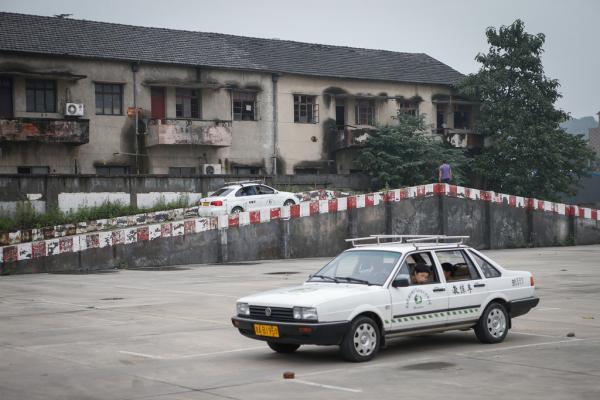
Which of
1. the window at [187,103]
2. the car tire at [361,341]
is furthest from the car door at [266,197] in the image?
the car tire at [361,341]

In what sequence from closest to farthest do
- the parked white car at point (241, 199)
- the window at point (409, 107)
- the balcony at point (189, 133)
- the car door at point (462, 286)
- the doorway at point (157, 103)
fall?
the car door at point (462, 286) < the parked white car at point (241, 199) < the balcony at point (189, 133) < the doorway at point (157, 103) < the window at point (409, 107)

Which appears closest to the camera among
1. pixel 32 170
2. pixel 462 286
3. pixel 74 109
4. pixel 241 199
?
pixel 462 286

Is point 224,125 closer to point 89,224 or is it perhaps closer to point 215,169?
point 215,169

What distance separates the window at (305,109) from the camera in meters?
49.9

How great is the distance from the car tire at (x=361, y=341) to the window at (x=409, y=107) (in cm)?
4265

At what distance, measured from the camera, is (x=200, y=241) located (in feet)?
107

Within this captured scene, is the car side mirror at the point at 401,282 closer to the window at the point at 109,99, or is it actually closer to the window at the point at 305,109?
the window at the point at 109,99

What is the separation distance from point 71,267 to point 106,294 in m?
9.16

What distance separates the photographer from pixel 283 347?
39.5ft

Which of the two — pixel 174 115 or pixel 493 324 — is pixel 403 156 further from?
pixel 493 324

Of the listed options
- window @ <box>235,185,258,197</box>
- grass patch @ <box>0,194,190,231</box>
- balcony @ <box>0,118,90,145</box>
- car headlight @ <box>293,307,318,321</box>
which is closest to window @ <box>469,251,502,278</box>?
car headlight @ <box>293,307,318,321</box>

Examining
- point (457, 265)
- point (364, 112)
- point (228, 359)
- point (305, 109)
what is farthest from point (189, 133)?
point (228, 359)

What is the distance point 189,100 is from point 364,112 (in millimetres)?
11288

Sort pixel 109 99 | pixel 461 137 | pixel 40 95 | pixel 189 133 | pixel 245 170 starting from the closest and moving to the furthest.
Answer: pixel 40 95 → pixel 109 99 → pixel 189 133 → pixel 245 170 → pixel 461 137
